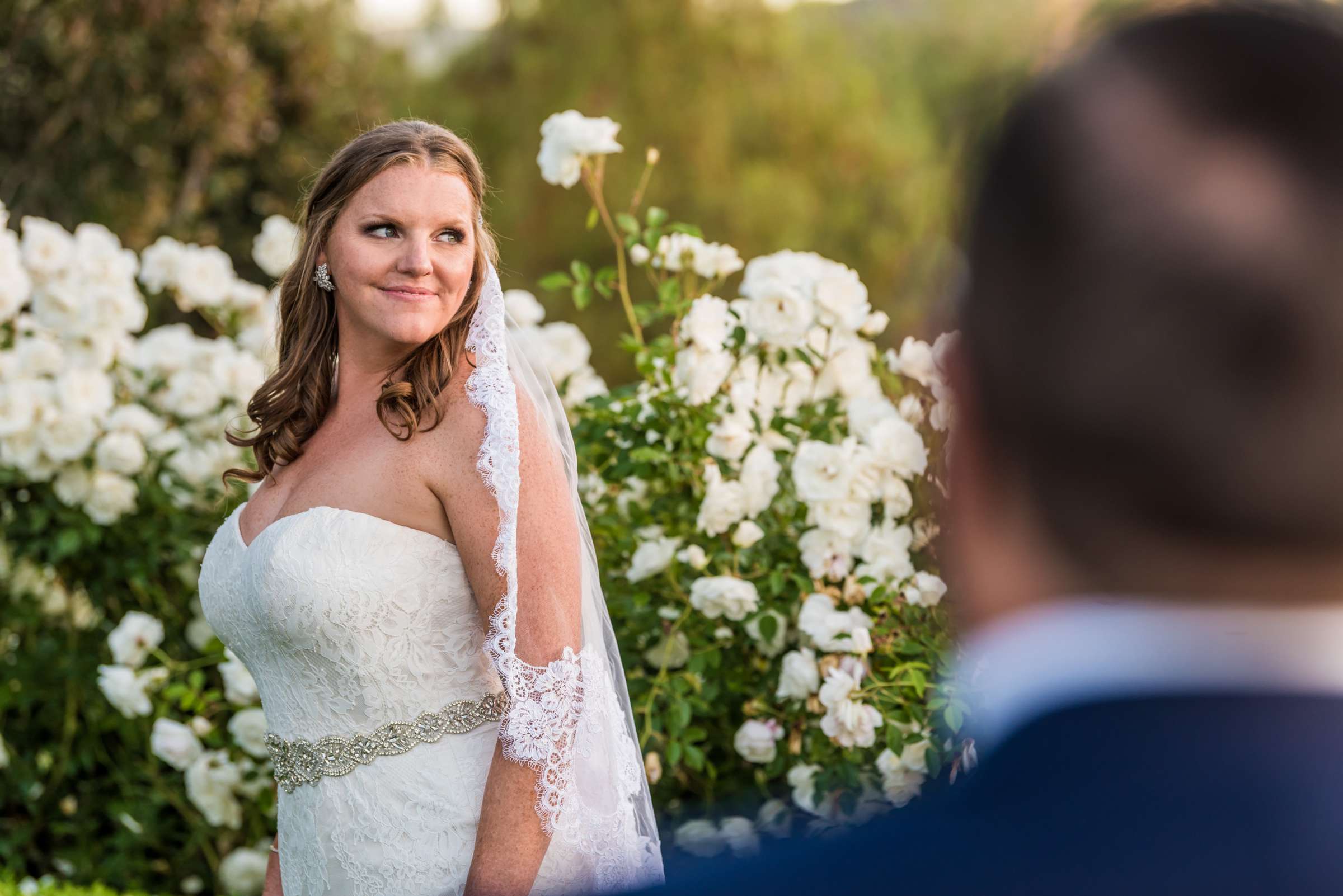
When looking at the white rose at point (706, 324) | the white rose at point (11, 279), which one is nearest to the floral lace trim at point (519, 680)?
the white rose at point (706, 324)

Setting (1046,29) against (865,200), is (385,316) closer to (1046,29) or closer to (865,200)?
(1046,29)

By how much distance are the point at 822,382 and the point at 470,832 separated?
6.27 feet

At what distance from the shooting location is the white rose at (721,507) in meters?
3.43

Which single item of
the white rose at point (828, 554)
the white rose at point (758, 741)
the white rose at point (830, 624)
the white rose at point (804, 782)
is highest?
the white rose at point (828, 554)

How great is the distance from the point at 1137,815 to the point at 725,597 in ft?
8.95

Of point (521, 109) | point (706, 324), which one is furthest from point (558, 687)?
point (521, 109)

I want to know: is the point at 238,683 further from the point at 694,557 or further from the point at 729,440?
the point at 729,440

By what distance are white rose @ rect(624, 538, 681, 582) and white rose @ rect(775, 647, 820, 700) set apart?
1.37 ft

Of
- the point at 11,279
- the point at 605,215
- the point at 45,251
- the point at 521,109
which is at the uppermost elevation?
the point at 521,109

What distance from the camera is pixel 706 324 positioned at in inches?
142

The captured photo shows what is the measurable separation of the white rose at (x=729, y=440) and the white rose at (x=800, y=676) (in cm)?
56

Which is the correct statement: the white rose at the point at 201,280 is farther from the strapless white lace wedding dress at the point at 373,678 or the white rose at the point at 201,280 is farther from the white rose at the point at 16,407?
the strapless white lace wedding dress at the point at 373,678

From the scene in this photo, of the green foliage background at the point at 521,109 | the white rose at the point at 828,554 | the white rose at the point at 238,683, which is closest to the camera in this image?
the white rose at the point at 828,554

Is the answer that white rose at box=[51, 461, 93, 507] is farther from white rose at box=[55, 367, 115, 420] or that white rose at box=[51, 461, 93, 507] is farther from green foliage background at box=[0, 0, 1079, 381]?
green foliage background at box=[0, 0, 1079, 381]
